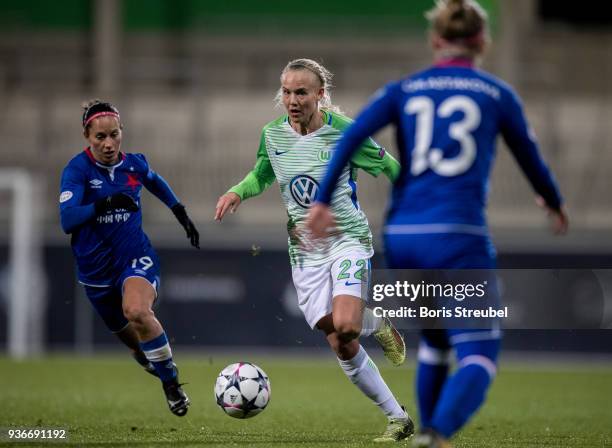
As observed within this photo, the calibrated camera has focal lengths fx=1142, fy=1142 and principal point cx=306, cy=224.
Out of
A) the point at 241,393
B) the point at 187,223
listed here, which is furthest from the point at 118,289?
the point at 241,393

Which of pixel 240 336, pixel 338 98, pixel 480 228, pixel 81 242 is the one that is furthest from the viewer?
pixel 338 98

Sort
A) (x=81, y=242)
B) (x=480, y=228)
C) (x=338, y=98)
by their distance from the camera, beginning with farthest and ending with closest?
(x=338, y=98), (x=81, y=242), (x=480, y=228)

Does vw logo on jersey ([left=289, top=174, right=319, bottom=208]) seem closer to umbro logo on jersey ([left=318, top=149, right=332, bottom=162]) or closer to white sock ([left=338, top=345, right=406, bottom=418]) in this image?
umbro logo on jersey ([left=318, top=149, right=332, bottom=162])

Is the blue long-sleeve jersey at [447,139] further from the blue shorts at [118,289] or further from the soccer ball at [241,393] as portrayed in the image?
the blue shorts at [118,289]

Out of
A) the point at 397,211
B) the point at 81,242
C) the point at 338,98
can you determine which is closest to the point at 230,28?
the point at 338,98

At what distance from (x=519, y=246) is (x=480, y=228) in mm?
12842

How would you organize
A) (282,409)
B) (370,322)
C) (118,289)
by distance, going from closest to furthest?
1. (370,322)
2. (118,289)
3. (282,409)

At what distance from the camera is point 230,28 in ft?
72.9

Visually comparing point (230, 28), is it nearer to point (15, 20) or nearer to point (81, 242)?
point (15, 20)

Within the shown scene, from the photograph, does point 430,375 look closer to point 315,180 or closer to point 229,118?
point 315,180

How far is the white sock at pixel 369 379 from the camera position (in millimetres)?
6699

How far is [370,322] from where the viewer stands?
691 centimetres

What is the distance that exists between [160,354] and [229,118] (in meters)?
14.3
